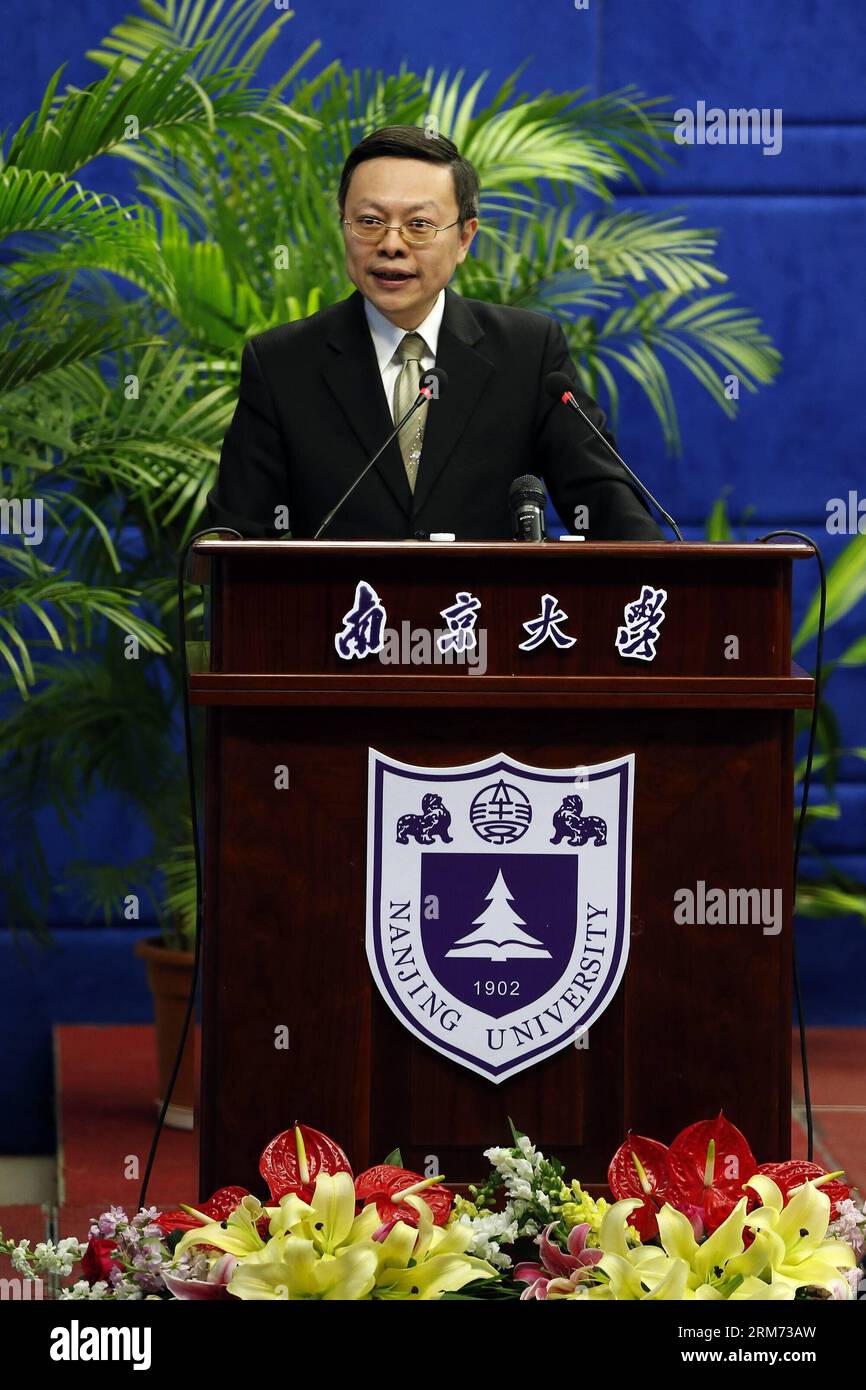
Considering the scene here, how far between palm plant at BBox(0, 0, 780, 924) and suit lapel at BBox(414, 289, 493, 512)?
121cm

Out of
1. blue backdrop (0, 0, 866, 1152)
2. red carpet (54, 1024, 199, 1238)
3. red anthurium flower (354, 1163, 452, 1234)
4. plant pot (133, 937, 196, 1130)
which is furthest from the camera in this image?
blue backdrop (0, 0, 866, 1152)

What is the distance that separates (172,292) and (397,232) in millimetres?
1526

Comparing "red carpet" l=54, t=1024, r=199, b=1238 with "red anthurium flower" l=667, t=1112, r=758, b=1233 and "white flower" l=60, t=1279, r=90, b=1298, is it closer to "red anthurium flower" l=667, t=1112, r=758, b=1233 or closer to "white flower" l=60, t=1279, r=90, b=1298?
"white flower" l=60, t=1279, r=90, b=1298

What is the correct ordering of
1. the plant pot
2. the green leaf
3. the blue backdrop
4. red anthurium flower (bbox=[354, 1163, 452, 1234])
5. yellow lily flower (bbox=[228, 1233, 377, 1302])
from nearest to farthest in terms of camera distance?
yellow lily flower (bbox=[228, 1233, 377, 1302]) → red anthurium flower (bbox=[354, 1163, 452, 1234]) → the plant pot → the green leaf → the blue backdrop

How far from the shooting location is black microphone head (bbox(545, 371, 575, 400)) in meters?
2.37

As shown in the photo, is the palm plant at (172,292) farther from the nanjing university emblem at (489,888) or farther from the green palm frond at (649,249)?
the nanjing university emblem at (489,888)

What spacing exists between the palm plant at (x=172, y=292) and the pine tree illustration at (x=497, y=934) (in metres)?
1.68

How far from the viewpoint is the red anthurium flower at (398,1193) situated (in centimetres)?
179

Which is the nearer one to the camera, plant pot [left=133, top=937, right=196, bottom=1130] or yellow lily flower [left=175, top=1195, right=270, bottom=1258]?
yellow lily flower [left=175, top=1195, right=270, bottom=1258]

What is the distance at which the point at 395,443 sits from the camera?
2.39m

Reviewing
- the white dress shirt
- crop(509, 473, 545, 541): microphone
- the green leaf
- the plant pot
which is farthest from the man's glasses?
the green leaf

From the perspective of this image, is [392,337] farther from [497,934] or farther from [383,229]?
[497,934]

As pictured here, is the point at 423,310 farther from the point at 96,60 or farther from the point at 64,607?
the point at 96,60

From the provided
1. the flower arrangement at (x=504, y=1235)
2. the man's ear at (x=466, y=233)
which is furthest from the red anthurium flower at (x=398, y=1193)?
the man's ear at (x=466, y=233)
